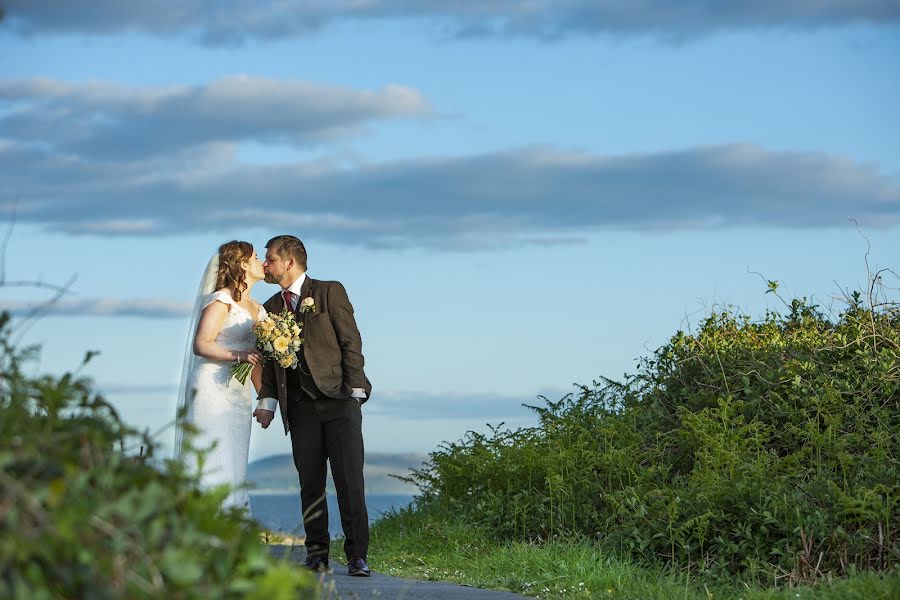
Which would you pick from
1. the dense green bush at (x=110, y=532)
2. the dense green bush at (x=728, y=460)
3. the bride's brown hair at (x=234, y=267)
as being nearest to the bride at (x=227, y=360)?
the bride's brown hair at (x=234, y=267)

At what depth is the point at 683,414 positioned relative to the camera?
Answer: 34.9ft

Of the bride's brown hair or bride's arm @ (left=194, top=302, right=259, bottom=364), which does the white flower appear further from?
the bride's brown hair

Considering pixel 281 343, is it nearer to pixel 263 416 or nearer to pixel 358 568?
→ pixel 263 416

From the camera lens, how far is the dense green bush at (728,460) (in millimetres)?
8062

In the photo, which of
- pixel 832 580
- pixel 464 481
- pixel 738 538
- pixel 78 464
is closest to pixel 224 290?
pixel 464 481

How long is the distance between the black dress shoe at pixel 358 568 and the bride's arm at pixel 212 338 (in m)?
1.93

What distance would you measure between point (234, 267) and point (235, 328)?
1.76ft

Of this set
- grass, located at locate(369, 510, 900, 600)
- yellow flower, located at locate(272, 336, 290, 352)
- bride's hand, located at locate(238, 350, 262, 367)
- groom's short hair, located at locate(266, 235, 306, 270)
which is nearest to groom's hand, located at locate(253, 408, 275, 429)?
bride's hand, located at locate(238, 350, 262, 367)

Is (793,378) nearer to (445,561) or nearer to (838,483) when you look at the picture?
(838,483)

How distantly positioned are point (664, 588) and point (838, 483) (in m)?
2.48

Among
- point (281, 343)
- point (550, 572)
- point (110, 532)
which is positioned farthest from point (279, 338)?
point (110, 532)

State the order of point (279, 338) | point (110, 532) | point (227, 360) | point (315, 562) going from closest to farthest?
1. point (110, 532)
2. point (279, 338)
3. point (315, 562)
4. point (227, 360)

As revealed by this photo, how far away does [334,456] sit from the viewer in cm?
862

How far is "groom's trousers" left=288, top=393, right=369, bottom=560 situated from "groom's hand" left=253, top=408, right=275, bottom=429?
207mm
